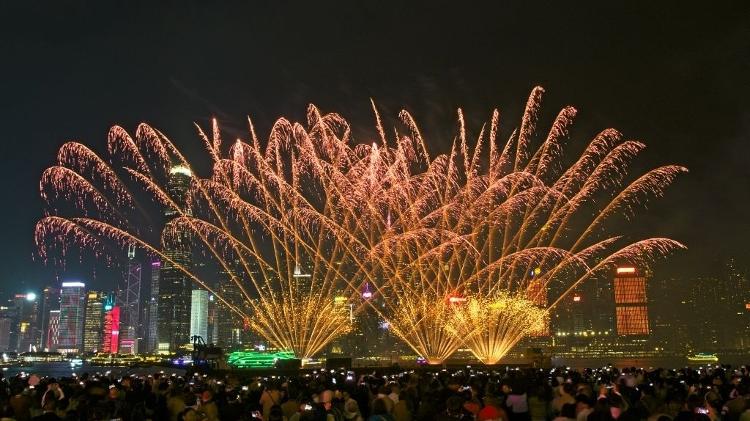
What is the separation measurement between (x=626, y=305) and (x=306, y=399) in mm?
187858

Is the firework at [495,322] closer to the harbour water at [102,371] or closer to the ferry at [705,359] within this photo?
the harbour water at [102,371]

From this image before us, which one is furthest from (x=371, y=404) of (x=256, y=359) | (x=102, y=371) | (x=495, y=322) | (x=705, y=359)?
(x=705, y=359)

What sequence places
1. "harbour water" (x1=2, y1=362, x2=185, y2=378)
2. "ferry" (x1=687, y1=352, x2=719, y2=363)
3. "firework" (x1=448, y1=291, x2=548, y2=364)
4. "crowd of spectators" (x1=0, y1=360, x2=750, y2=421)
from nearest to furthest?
1. "crowd of spectators" (x1=0, y1=360, x2=750, y2=421)
2. "firework" (x1=448, y1=291, x2=548, y2=364)
3. "harbour water" (x1=2, y1=362, x2=185, y2=378)
4. "ferry" (x1=687, y1=352, x2=719, y2=363)

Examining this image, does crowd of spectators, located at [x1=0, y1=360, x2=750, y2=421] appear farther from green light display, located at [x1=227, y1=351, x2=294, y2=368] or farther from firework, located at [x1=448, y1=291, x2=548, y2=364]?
green light display, located at [x1=227, y1=351, x2=294, y2=368]

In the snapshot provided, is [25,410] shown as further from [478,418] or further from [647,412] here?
[647,412]

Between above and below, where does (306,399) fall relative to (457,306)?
below

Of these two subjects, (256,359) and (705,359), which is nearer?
(256,359)

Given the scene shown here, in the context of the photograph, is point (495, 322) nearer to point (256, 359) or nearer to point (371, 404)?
point (256, 359)

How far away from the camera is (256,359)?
155 ft

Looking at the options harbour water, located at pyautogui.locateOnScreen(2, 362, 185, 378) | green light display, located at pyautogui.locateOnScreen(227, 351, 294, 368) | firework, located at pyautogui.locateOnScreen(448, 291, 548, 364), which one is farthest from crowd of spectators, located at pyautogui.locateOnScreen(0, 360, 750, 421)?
harbour water, located at pyautogui.locateOnScreen(2, 362, 185, 378)

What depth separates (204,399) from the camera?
1426cm

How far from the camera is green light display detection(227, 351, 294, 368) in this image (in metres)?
45.7

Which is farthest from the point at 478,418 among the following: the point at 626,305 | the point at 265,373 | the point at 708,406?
the point at 626,305

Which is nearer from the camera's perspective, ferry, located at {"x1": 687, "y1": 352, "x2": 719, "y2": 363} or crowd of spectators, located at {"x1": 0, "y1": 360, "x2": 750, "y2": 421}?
crowd of spectators, located at {"x1": 0, "y1": 360, "x2": 750, "y2": 421}
